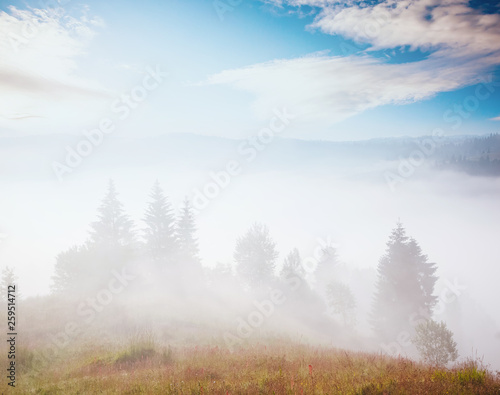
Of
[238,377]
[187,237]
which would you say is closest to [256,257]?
[187,237]

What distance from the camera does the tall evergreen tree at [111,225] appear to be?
3241cm

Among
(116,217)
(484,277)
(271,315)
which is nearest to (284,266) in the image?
(271,315)

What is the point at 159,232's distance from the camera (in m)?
35.2

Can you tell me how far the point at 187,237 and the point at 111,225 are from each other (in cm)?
993

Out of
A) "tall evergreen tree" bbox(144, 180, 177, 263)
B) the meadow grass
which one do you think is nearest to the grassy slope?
the meadow grass

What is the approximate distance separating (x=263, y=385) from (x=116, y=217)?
32725 millimetres

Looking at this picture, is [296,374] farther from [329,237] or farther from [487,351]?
[487,351]

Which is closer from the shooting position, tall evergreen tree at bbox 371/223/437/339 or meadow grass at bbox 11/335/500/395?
meadow grass at bbox 11/335/500/395

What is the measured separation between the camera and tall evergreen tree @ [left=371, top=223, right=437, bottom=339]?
26.1 m

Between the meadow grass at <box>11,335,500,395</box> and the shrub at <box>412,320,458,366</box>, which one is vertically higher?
the meadow grass at <box>11,335,500,395</box>

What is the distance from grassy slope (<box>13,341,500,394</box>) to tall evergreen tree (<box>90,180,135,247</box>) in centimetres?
2479
